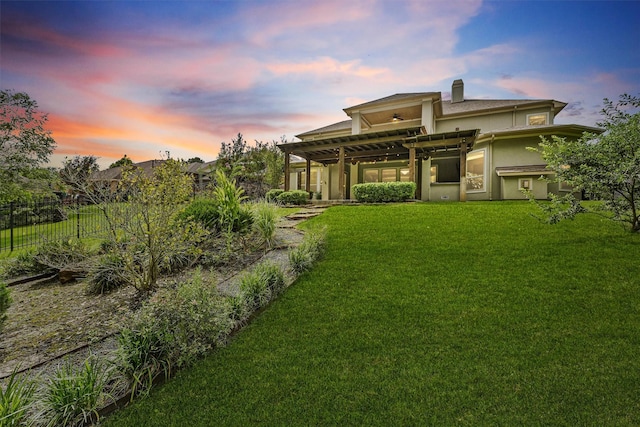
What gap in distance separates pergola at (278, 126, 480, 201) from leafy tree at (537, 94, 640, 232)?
5.86 metres

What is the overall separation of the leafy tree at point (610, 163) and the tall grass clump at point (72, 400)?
887 centimetres

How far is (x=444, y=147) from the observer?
14.5 metres

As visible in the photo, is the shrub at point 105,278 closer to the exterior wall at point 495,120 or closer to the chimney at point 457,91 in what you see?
the exterior wall at point 495,120

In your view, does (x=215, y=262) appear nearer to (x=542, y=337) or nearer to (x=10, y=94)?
(x=542, y=337)

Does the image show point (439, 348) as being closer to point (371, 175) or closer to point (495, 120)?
point (371, 175)

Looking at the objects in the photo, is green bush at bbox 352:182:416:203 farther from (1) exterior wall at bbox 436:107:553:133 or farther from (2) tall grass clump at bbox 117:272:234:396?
(2) tall grass clump at bbox 117:272:234:396

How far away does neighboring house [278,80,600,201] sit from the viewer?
45.2 ft

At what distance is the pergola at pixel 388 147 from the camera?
13.0m

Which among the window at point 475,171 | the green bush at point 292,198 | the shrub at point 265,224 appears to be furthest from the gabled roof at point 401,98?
the shrub at point 265,224

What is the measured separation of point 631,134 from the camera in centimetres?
596

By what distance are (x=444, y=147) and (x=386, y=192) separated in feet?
15.1

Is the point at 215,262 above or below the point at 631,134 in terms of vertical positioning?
below

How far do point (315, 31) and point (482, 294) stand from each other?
10.9m

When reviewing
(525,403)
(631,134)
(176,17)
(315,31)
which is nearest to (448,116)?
(315,31)
